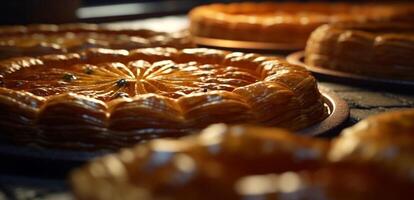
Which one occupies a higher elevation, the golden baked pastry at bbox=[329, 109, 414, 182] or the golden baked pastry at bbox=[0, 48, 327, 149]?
the golden baked pastry at bbox=[329, 109, 414, 182]

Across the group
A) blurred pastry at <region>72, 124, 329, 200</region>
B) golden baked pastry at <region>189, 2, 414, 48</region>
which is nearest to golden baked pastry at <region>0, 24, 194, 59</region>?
golden baked pastry at <region>189, 2, 414, 48</region>

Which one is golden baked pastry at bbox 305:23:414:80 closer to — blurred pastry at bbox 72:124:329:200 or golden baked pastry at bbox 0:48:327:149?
golden baked pastry at bbox 0:48:327:149

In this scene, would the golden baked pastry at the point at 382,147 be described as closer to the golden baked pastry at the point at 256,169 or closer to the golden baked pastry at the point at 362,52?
the golden baked pastry at the point at 256,169

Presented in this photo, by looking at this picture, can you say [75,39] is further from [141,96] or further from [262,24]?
[141,96]

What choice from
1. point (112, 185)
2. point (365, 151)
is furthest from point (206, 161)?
point (365, 151)

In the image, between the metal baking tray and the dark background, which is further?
the dark background
